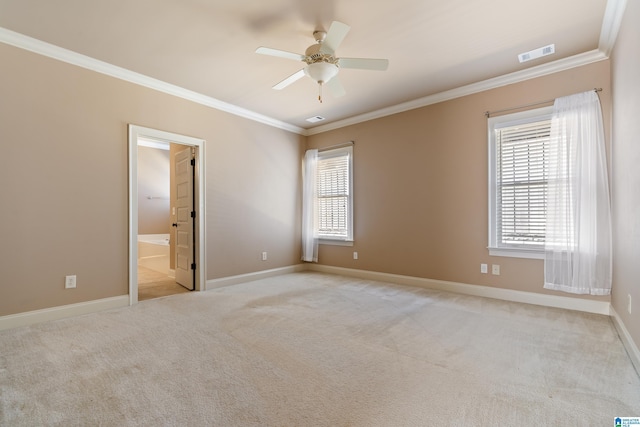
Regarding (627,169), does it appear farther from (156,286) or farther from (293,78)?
(156,286)

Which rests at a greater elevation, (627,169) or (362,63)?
(362,63)

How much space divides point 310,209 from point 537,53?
3922 millimetres

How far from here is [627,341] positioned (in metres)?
2.31

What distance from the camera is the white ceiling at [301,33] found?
2461 mm

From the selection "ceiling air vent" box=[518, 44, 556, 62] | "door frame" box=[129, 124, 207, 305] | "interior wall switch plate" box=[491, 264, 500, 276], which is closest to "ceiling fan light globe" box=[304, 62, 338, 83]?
"ceiling air vent" box=[518, 44, 556, 62]

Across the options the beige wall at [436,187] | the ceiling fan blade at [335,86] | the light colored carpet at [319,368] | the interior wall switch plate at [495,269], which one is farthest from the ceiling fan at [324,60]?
the interior wall switch plate at [495,269]

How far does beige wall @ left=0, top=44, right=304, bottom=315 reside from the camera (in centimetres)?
→ 285

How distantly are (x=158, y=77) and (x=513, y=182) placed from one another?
462 cm

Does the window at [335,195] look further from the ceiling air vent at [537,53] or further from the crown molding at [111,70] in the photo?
the ceiling air vent at [537,53]

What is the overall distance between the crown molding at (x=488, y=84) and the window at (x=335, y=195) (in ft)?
2.05

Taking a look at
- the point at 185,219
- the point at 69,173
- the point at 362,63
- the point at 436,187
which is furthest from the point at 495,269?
the point at 69,173

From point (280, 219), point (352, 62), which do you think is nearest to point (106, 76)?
point (352, 62)

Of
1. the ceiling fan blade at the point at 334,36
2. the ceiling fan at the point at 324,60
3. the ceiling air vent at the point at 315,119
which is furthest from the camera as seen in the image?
the ceiling air vent at the point at 315,119

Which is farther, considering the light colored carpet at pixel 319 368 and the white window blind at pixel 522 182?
the white window blind at pixel 522 182
